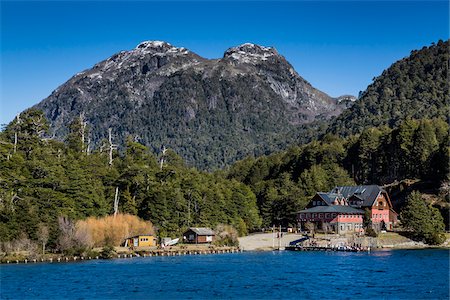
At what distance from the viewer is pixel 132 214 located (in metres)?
103

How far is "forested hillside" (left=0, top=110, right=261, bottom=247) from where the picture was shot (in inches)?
3238

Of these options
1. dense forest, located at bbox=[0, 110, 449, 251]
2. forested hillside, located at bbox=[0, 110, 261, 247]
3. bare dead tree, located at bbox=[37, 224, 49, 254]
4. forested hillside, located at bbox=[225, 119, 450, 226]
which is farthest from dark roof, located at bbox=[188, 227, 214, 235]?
bare dead tree, located at bbox=[37, 224, 49, 254]

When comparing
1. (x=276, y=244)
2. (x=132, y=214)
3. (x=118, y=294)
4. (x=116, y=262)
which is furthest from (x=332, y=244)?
(x=118, y=294)

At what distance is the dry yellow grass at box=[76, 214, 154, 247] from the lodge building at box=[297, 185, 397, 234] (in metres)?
36.5

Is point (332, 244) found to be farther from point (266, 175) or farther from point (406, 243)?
point (266, 175)

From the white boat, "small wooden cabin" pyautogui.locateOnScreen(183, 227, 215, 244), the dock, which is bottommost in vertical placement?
the dock

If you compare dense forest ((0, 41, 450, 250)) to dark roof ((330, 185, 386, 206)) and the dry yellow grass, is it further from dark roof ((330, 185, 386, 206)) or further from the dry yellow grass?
dark roof ((330, 185, 386, 206))

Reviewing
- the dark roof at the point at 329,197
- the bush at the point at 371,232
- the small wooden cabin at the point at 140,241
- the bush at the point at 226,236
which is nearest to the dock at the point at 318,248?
the bush at the point at 371,232

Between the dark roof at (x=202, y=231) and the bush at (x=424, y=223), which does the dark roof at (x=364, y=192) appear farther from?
the dark roof at (x=202, y=231)

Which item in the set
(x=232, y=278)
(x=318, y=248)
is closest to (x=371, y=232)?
(x=318, y=248)

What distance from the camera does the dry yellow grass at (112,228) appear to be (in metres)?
86.7

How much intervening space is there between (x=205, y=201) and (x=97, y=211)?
2335cm

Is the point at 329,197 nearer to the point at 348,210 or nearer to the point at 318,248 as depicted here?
the point at 348,210

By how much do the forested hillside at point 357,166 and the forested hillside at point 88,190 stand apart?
9.56 m
